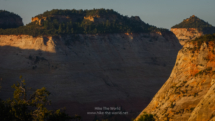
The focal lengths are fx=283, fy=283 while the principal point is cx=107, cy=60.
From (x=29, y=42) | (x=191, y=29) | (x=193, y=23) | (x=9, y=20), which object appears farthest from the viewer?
(x=193, y=23)

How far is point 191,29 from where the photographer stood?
94.9m

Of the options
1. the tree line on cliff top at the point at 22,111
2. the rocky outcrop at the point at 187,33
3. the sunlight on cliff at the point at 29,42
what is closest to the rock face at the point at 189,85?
the tree line on cliff top at the point at 22,111

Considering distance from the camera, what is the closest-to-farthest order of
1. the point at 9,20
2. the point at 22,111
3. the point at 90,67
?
the point at 22,111 → the point at 90,67 → the point at 9,20

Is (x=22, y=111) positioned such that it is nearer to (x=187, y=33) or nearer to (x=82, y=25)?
(x=82, y=25)

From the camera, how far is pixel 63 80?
4847 centimetres

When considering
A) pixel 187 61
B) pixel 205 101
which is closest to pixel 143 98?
pixel 187 61

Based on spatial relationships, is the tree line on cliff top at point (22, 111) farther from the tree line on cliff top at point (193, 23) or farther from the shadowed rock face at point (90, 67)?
the tree line on cliff top at point (193, 23)

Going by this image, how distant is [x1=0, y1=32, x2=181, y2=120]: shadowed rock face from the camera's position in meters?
46.7

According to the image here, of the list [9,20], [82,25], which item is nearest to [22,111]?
[82,25]

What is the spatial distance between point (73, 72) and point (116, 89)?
8.44 metres

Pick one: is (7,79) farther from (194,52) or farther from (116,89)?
(194,52)

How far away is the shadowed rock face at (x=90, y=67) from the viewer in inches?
1839

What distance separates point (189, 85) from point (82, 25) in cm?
4245

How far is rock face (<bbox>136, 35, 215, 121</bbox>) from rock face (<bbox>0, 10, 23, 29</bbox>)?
186 ft
